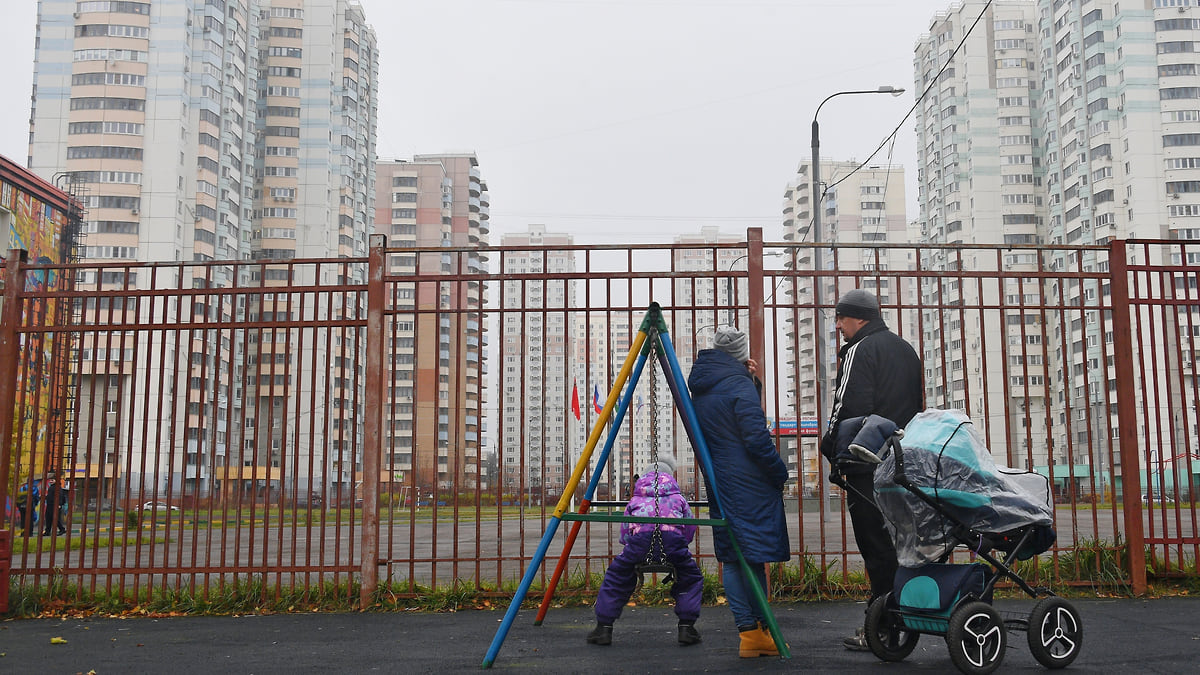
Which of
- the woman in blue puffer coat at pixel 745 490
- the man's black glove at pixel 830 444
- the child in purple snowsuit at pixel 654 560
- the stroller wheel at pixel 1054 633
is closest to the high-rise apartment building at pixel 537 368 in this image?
the child in purple snowsuit at pixel 654 560

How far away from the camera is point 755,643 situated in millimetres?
4977

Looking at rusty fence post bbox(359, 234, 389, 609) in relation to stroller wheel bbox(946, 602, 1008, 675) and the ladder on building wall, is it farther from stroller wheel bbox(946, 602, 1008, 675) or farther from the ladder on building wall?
stroller wheel bbox(946, 602, 1008, 675)

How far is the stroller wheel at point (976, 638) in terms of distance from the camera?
13.7 ft

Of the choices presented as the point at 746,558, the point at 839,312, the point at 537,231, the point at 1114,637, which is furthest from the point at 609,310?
the point at 537,231

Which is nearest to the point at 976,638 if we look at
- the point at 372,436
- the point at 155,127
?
the point at 372,436

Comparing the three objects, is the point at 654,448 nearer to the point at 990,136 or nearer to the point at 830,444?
the point at 830,444

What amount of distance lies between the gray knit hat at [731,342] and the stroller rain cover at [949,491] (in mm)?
1155

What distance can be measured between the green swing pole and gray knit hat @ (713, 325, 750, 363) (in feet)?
1.02

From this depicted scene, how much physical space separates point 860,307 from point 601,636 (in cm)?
244

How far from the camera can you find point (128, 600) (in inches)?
280

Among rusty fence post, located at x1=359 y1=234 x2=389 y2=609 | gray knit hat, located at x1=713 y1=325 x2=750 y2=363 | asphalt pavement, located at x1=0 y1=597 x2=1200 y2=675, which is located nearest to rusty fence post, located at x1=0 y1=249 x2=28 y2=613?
asphalt pavement, located at x1=0 y1=597 x2=1200 y2=675

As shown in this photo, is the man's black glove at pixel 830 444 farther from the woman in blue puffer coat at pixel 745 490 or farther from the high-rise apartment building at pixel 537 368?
the high-rise apartment building at pixel 537 368

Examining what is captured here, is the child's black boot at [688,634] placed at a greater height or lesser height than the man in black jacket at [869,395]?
lesser

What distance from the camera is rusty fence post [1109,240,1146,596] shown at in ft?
23.0
